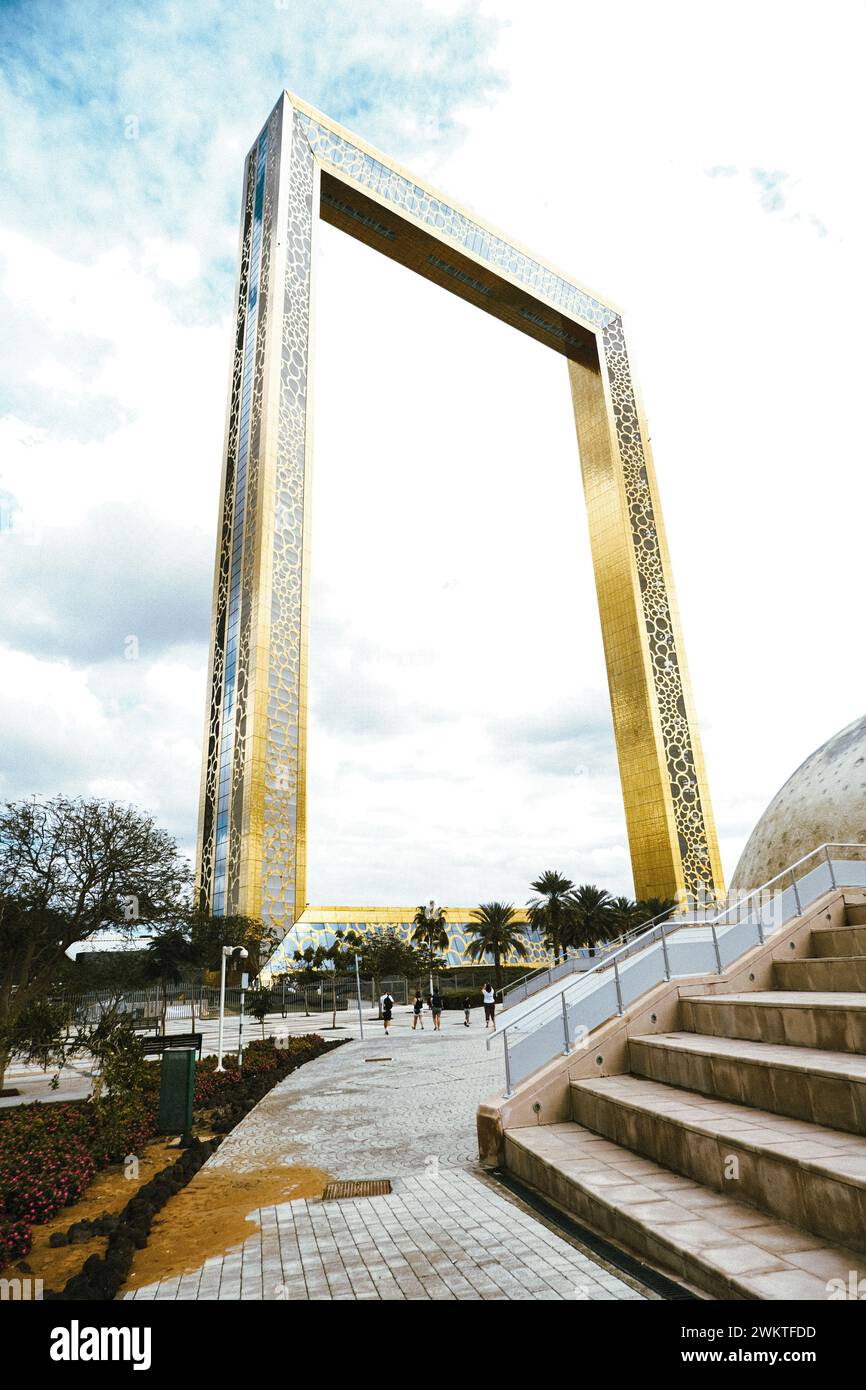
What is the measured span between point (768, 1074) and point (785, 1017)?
1.33 meters

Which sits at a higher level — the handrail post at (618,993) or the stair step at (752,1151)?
the handrail post at (618,993)

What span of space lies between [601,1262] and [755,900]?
8892 mm

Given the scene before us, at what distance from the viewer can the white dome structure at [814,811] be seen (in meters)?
15.3

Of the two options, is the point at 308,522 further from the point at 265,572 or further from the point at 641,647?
the point at 641,647

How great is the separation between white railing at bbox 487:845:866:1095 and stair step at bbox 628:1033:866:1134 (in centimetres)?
75

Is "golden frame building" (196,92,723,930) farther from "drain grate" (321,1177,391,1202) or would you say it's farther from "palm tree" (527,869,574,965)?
"drain grate" (321,1177,391,1202)

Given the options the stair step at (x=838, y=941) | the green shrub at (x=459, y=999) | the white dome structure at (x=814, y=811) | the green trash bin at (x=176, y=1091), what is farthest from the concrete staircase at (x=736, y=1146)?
the green shrub at (x=459, y=999)

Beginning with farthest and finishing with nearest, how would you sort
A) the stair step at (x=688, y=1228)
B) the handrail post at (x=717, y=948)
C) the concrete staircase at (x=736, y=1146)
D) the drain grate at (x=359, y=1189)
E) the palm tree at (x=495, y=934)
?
the palm tree at (x=495, y=934) → the handrail post at (x=717, y=948) → the drain grate at (x=359, y=1189) → the concrete staircase at (x=736, y=1146) → the stair step at (x=688, y=1228)

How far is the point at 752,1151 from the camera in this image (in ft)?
17.8

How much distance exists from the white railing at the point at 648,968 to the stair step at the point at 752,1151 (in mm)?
1169

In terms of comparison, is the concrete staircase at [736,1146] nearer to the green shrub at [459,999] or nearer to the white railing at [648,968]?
the white railing at [648,968]

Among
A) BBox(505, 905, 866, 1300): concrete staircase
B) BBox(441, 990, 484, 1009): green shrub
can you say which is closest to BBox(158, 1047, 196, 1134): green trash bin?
BBox(505, 905, 866, 1300): concrete staircase

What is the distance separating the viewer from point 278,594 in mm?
49688

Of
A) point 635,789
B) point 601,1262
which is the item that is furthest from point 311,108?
point 601,1262
